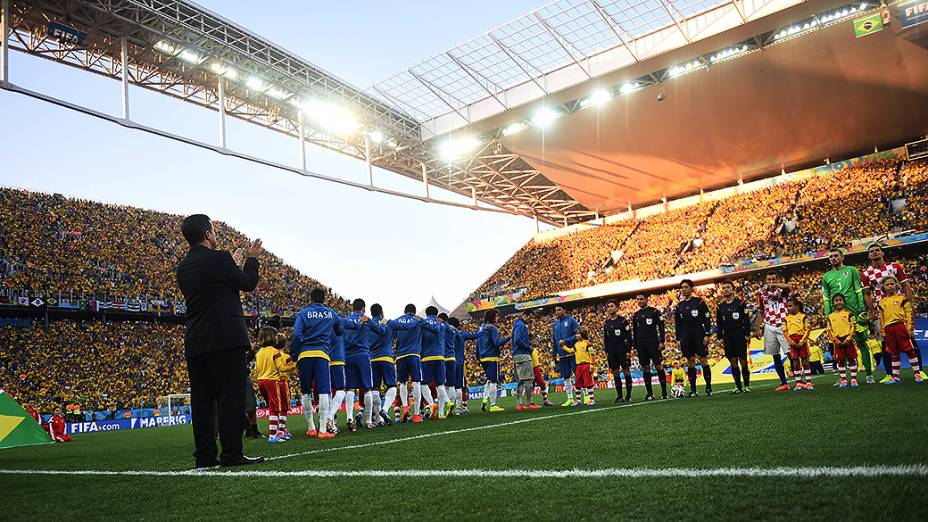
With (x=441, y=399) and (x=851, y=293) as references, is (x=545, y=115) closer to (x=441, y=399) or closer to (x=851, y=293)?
(x=441, y=399)

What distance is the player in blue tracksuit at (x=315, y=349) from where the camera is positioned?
8648mm

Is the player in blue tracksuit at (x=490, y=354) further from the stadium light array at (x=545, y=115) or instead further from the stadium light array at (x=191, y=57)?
the stadium light array at (x=545, y=115)

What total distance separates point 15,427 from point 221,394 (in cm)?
812

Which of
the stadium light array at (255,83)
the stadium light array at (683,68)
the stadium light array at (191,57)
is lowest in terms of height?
the stadium light array at (255,83)

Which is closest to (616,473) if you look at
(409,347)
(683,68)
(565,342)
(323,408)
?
(323,408)

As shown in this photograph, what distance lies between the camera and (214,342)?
15.4 feet

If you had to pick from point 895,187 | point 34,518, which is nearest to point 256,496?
point 34,518

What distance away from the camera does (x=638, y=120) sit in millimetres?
30391

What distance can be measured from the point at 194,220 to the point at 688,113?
28.7 metres

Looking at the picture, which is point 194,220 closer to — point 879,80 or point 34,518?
point 34,518

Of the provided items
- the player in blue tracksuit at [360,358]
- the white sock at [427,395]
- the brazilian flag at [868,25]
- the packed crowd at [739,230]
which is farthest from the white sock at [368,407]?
the packed crowd at [739,230]

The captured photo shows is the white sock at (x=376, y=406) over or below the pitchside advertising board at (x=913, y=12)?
below

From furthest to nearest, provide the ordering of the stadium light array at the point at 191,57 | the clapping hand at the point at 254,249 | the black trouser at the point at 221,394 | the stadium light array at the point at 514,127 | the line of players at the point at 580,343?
the stadium light array at the point at 514,127 → the stadium light array at the point at 191,57 → the line of players at the point at 580,343 → the clapping hand at the point at 254,249 → the black trouser at the point at 221,394

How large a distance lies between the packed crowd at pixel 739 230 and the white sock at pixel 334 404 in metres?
27.3
